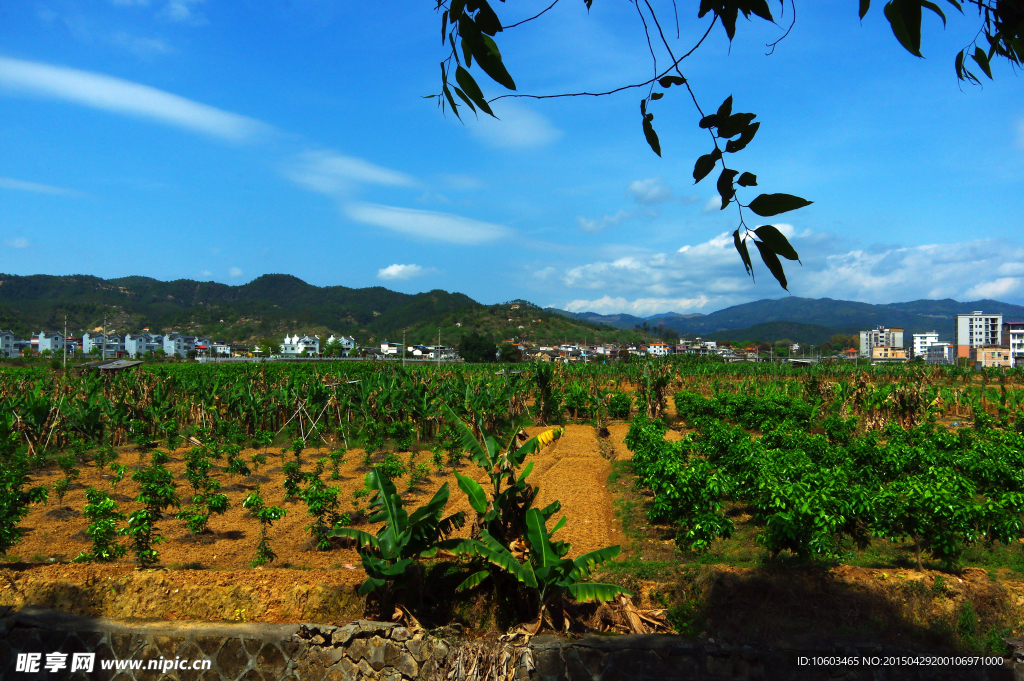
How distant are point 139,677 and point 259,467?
848 cm

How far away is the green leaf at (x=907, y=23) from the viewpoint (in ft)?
3.69

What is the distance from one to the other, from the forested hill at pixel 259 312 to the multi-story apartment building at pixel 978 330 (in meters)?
65.1

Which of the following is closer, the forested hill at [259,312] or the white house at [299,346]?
the white house at [299,346]

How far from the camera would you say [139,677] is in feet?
14.3

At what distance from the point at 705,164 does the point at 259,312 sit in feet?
474

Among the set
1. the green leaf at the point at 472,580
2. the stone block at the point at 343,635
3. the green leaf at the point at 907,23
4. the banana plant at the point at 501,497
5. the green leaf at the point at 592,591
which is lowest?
the stone block at the point at 343,635

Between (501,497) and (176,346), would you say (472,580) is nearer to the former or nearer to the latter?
(501,497)

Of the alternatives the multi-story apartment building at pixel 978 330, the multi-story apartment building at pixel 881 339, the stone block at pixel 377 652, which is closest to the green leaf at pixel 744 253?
the stone block at pixel 377 652

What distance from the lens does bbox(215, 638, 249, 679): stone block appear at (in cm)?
436

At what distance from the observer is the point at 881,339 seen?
12988 centimetres

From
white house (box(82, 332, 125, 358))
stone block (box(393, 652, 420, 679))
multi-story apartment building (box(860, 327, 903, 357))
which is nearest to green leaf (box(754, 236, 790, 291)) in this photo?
stone block (box(393, 652, 420, 679))

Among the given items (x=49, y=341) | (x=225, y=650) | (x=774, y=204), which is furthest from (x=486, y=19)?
(x=49, y=341)

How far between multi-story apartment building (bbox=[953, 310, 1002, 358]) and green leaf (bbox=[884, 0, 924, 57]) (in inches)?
4938

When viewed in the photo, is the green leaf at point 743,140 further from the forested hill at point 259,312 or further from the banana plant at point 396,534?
the forested hill at point 259,312
